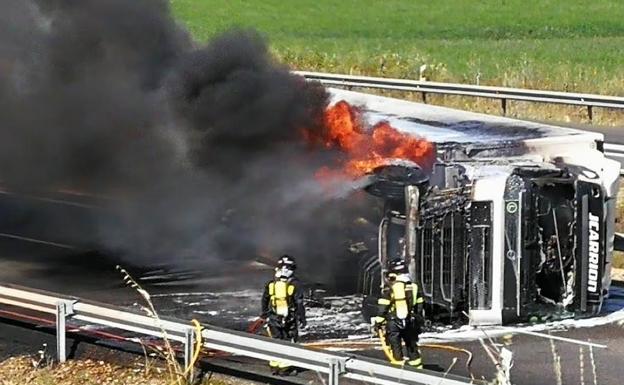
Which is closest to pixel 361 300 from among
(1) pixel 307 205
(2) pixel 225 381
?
(1) pixel 307 205

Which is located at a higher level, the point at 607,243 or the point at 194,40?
the point at 194,40

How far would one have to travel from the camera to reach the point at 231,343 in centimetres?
1073

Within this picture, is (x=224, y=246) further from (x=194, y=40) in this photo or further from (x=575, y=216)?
(x=575, y=216)

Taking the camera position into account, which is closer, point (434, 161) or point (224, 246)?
point (434, 161)

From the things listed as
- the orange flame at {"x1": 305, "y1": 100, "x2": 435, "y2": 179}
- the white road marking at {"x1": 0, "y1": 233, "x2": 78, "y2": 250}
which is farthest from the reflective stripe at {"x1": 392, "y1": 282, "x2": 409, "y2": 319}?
the white road marking at {"x1": 0, "y1": 233, "x2": 78, "y2": 250}

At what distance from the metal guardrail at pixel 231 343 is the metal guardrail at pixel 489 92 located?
1568 cm

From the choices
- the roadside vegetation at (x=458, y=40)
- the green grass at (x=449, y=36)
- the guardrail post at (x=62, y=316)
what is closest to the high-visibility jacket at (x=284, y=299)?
the guardrail post at (x=62, y=316)

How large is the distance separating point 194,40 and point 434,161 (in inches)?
195

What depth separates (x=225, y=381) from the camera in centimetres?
1107

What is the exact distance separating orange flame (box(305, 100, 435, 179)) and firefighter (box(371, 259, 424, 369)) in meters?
2.94

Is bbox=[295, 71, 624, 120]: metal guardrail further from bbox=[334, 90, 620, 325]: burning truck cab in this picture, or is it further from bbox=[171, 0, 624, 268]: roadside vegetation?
bbox=[334, 90, 620, 325]: burning truck cab

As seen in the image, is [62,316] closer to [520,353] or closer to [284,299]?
[284,299]

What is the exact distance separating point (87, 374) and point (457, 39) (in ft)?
143

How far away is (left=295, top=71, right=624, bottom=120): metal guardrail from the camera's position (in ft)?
93.7
